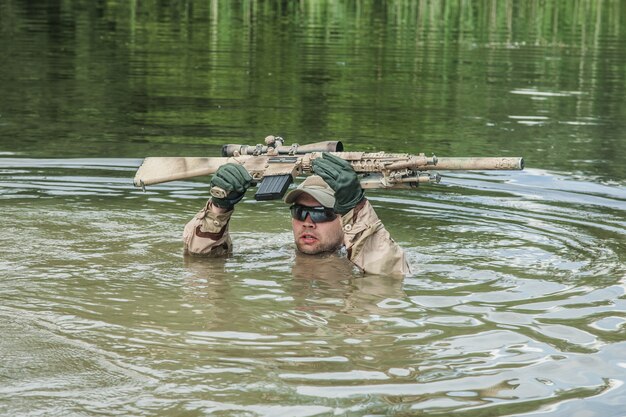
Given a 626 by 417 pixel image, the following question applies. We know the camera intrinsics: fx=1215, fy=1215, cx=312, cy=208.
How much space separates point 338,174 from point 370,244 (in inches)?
32.1

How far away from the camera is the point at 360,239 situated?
919 cm

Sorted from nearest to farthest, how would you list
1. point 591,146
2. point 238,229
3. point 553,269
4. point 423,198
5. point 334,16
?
point 553,269 → point 238,229 → point 423,198 → point 591,146 → point 334,16

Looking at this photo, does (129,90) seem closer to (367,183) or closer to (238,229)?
(238,229)

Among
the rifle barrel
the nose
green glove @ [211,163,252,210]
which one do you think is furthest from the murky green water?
the rifle barrel

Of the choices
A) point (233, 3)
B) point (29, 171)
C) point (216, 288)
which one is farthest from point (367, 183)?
point (233, 3)

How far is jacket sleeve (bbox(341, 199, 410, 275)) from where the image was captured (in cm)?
916

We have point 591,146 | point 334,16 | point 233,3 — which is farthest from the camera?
point 233,3

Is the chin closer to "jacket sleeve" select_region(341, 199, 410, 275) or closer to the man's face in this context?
the man's face

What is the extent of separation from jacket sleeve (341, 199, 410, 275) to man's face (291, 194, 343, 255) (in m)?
0.42

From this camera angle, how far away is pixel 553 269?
988 centimetres

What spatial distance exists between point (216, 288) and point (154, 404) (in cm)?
271

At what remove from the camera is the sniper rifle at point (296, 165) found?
340 inches

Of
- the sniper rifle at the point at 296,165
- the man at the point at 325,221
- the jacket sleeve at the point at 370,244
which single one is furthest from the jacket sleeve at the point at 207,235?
the jacket sleeve at the point at 370,244

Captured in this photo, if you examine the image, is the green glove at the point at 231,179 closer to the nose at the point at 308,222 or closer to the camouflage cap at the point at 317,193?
the camouflage cap at the point at 317,193
